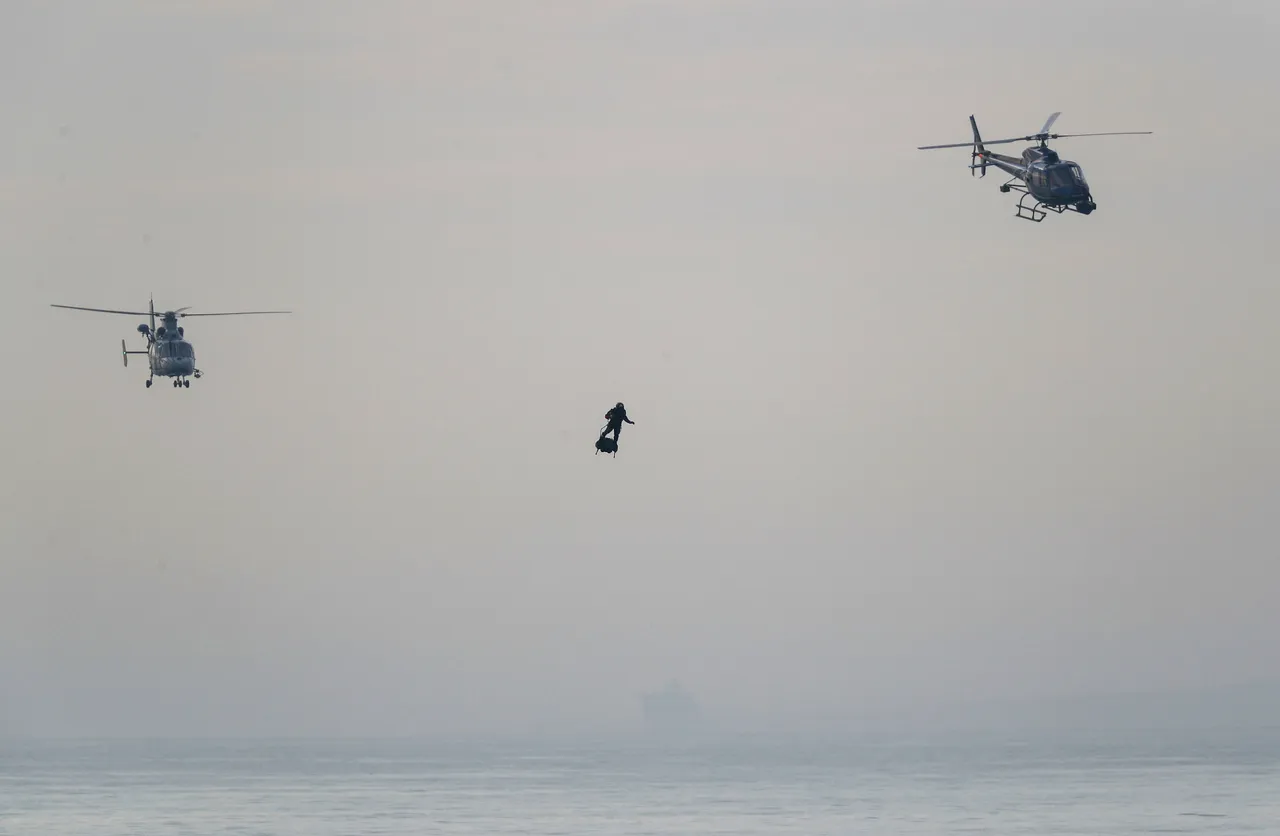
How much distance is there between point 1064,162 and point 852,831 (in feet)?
193

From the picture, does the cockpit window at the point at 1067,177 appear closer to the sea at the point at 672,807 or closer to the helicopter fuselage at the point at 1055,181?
the helicopter fuselage at the point at 1055,181

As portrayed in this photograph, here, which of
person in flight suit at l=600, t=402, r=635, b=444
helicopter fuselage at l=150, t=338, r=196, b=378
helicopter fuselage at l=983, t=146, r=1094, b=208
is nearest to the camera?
person in flight suit at l=600, t=402, r=635, b=444

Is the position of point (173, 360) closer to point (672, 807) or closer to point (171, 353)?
point (171, 353)

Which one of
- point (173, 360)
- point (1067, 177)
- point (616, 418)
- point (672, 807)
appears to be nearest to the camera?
point (616, 418)

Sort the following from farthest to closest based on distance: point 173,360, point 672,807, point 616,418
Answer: point 672,807
point 173,360
point 616,418

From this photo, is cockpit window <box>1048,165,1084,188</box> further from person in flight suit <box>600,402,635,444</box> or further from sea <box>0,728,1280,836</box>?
sea <box>0,728,1280,836</box>

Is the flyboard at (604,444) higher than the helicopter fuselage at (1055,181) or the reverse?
the reverse

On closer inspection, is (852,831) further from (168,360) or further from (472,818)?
(168,360)

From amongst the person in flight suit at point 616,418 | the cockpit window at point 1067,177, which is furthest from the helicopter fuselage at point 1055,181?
the person in flight suit at point 616,418

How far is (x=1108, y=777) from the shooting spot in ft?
648

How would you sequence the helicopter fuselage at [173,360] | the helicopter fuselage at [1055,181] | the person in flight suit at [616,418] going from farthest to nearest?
the helicopter fuselage at [173,360], the helicopter fuselage at [1055,181], the person in flight suit at [616,418]

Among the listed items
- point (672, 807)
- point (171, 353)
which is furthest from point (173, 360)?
point (672, 807)

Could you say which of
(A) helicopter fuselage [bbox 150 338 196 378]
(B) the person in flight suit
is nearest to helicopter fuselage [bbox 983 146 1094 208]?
(B) the person in flight suit

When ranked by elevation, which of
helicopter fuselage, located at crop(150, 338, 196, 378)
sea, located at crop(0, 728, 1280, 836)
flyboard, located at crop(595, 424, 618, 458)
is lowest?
sea, located at crop(0, 728, 1280, 836)
